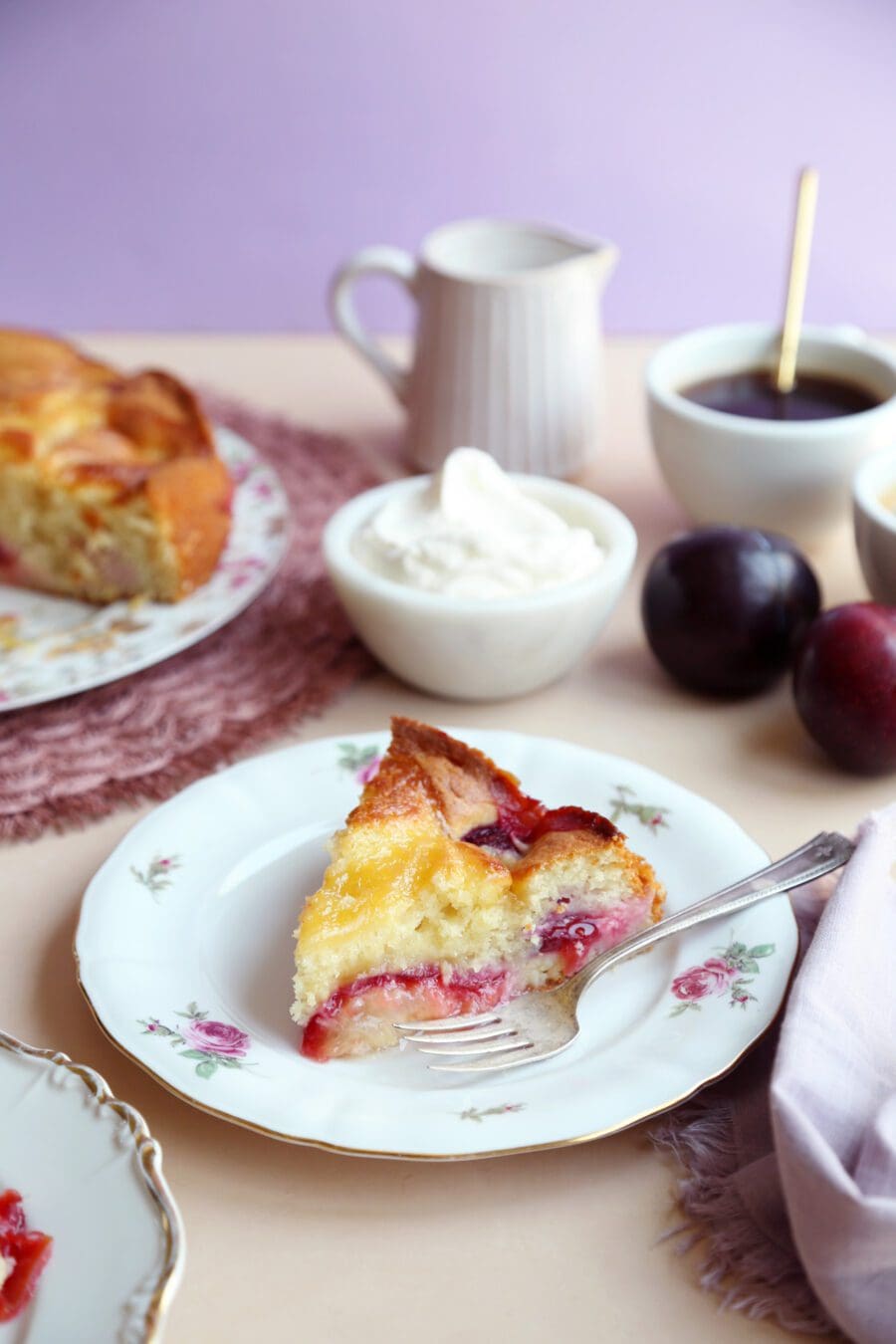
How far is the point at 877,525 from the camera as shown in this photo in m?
1.69

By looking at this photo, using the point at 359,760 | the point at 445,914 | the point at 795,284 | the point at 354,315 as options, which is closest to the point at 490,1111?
the point at 445,914

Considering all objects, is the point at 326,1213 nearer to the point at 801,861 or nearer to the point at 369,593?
the point at 801,861

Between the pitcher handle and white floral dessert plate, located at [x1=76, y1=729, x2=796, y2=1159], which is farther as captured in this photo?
the pitcher handle

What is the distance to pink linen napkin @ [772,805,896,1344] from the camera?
37.9 inches

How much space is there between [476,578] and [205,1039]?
669 mm

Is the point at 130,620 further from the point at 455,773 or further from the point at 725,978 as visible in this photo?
the point at 725,978

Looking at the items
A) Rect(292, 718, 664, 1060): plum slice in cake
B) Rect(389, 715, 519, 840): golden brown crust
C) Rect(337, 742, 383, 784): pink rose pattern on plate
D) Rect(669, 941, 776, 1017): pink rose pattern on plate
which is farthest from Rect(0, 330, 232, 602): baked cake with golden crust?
Rect(669, 941, 776, 1017): pink rose pattern on plate

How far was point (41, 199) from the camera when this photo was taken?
2.97 metres

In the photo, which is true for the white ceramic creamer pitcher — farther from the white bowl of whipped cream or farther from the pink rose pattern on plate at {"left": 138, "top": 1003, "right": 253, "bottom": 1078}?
the pink rose pattern on plate at {"left": 138, "top": 1003, "right": 253, "bottom": 1078}

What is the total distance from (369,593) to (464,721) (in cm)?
20

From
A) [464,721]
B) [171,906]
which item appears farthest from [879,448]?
[171,906]

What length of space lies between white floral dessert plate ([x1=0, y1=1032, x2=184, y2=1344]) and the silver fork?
29 cm

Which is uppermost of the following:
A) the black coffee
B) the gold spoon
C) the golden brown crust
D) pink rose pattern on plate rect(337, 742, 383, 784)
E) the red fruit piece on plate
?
the gold spoon

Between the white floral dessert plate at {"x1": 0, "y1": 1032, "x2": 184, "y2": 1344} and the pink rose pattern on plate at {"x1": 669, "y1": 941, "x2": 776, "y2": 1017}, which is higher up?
the white floral dessert plate at {"x1": 0, "y1": 1032, "x2": 184, "y2": 1344}
